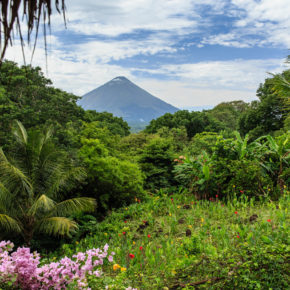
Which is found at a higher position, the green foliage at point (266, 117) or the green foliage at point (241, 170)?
the green foliage at point (266, 117)

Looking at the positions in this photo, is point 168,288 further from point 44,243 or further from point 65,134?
point 65,134

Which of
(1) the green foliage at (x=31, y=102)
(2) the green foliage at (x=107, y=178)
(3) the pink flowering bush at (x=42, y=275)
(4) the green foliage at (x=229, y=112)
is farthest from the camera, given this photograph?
(4) the green foliage at (x=229, y=112)

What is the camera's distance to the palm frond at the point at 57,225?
6.75 m

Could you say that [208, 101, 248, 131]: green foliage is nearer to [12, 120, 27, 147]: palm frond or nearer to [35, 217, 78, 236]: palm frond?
[12, 120, 27, 147]: palm frond

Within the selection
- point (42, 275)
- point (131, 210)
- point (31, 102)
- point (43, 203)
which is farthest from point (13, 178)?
point (31, 102)

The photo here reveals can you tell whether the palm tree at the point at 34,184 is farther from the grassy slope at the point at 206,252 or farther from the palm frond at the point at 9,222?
the grassy slope at the point at 206,252

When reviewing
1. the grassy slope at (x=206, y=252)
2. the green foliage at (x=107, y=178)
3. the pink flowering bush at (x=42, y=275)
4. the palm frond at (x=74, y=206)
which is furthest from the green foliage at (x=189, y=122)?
the pink flowering bush at (x=42, y=275)

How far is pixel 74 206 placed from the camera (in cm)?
758

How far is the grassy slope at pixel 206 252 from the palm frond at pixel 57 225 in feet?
2.79

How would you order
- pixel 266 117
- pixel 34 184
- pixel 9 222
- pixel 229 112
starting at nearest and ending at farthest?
pixel 9 222
pixel 34 184
pixel 266 117
pixel 229 112

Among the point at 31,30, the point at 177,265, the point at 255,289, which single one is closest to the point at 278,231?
the point at 255,289

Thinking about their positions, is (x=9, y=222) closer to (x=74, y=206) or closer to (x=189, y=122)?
(x=74, y=206)

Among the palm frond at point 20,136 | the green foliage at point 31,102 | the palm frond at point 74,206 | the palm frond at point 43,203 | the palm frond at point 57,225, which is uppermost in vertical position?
the green foliage at point 31,102

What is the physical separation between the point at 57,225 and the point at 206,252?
4.56 metres
